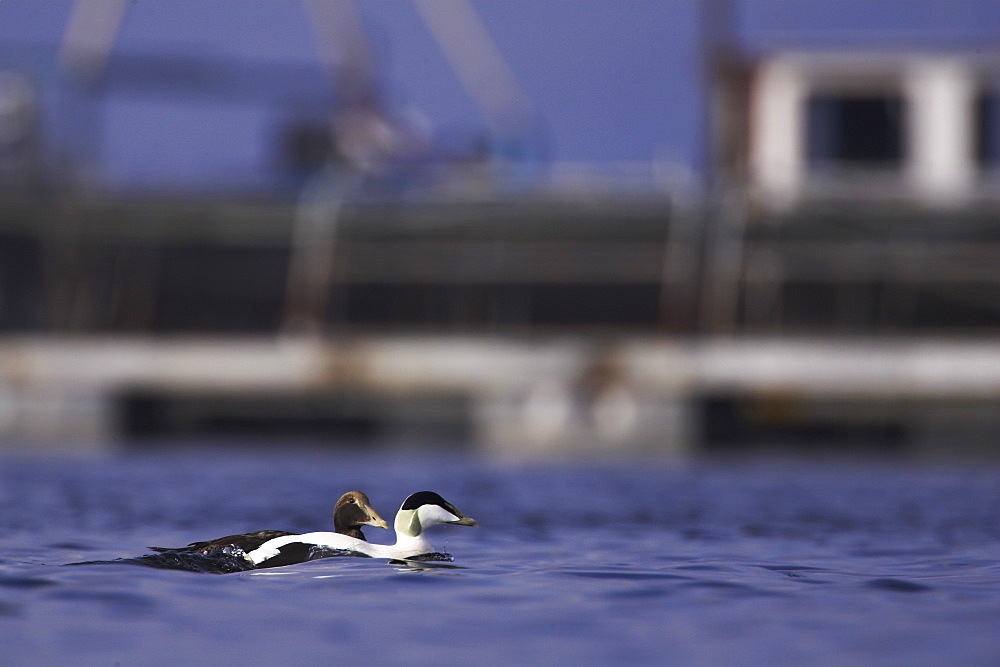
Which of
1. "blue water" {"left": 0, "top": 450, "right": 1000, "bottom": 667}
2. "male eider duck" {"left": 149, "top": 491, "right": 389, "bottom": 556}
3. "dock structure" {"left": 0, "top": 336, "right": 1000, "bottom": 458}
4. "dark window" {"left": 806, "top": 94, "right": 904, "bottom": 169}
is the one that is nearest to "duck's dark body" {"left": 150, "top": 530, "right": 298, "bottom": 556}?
"male eider duck" {"left": 149, "top": 491, "right": 389, "bottom": 556}

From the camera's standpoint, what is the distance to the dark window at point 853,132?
23.8m

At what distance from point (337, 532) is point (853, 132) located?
1892 centimetres

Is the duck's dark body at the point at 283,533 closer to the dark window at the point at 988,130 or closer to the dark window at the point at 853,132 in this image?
the dark window at the point at 853,132

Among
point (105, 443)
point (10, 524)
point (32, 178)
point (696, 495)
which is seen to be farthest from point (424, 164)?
point (10, 524)

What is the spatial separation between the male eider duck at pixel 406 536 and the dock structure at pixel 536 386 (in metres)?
10.8

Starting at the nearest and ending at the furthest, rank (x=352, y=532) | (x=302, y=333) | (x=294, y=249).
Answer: (x=352, y=532) < (x=302, y=333) < (x=294, y=249)

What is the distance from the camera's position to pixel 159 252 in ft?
85.1

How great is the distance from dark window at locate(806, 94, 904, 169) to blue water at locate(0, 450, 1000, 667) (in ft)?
41.2

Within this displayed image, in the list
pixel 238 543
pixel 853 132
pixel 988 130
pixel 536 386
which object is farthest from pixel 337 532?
pixel 988 130

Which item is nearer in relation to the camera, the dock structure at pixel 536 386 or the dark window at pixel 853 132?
the dock structure at pixel 536 386

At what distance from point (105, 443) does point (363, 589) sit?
14159mm

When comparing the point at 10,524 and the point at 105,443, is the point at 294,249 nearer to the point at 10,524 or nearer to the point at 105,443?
the point at 105,443

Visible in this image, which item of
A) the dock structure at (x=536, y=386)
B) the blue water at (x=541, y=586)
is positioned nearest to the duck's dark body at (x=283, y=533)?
the blue water at (x=541, y=586)

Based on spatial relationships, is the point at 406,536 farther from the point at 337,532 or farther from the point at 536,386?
the point at 536,386
